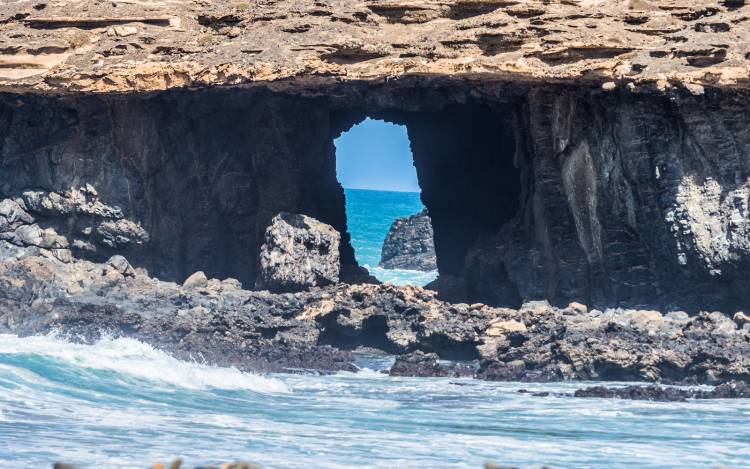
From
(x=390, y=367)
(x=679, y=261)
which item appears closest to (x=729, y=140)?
(x=679, y=261)

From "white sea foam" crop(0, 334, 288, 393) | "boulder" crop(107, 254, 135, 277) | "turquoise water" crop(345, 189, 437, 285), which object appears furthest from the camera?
"turquoise water" crop(345, 189, 437, 285)

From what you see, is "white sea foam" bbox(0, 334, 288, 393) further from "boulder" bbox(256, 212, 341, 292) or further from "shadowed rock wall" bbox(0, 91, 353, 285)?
"shadowed rock wall" bbox(0, 91, 353, 285)

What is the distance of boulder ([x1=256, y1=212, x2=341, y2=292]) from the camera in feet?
93.7

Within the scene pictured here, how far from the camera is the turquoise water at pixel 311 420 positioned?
15555mm

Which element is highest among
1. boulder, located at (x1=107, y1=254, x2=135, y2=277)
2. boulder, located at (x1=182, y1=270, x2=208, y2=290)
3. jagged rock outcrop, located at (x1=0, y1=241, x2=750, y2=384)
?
boulder, located at (x1=107, y1=254, x2=135, y2=277)

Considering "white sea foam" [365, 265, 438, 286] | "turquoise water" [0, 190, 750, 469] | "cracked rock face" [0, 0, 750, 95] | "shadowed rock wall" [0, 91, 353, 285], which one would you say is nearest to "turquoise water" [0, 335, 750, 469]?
"turquoise water" [0, 190, 750, 469]

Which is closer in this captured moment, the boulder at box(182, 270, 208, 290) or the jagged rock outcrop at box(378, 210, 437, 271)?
the boulder at box(182, 270, 208, 290)

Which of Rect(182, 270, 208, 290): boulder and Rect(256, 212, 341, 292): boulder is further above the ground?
Rect(256, 212, 341, 292): boulder

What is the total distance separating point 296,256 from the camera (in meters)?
28.6

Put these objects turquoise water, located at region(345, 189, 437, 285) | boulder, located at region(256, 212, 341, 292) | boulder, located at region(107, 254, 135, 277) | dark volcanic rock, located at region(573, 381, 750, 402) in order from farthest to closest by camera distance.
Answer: turquoise water, located at region(345, 189, 437, 285) < boulder, located at region(107, 254, 135, 277) < boulder, located at region(256, 212, 341, 292) < dark volcanic rock, located at region(573, 381, 750, 402)

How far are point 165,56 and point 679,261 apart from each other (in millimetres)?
11616

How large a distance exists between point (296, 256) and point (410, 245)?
3131 centimetres

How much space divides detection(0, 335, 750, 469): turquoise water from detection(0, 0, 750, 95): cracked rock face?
6272 mm

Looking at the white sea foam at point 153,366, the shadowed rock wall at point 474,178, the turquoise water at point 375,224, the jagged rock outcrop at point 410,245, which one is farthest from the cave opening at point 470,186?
the jagged rock outcrop at point 410,245
